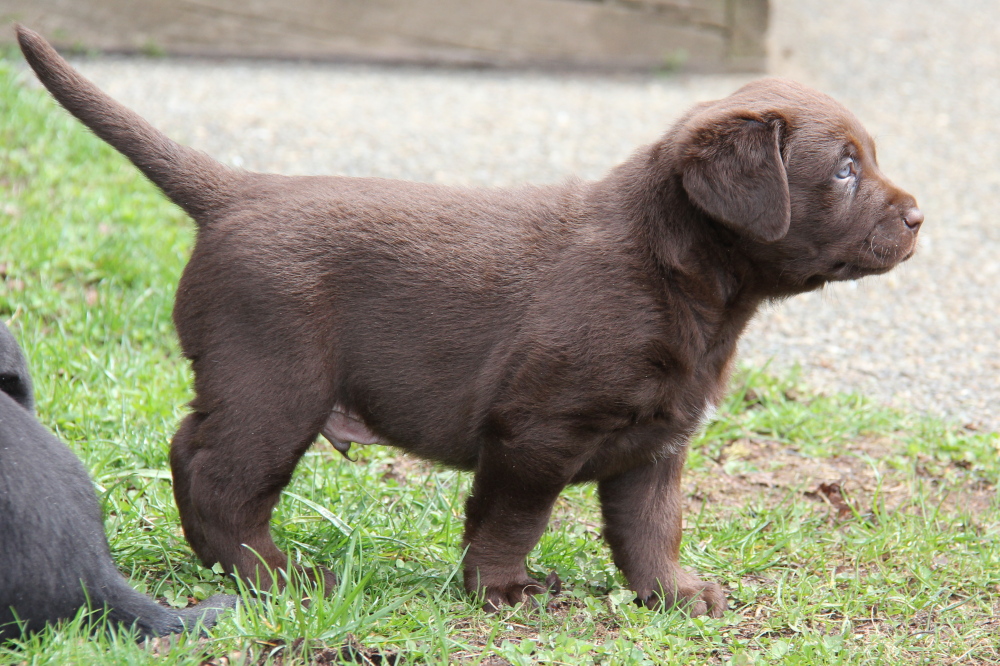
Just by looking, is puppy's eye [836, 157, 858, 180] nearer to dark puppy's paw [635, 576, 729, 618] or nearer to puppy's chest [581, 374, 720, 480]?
puppy's chest [581, 374, 720, 480]

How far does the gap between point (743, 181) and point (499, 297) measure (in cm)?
77

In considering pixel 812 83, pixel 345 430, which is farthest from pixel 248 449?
pixel 812 83

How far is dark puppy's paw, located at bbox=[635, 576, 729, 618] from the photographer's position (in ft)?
10.9

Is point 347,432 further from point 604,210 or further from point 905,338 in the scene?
point 905,338

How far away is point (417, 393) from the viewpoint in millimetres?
3217

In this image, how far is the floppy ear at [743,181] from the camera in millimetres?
2973

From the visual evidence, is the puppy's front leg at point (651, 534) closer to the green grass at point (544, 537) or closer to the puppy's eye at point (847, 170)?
the green grass at point (544, 537)

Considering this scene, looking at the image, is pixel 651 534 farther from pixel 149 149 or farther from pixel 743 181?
pixel 149 149

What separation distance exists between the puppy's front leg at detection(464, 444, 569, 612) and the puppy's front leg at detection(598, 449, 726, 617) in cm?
32

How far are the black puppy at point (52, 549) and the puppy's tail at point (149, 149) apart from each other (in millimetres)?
814

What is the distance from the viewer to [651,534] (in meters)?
3.40

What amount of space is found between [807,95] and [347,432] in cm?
177

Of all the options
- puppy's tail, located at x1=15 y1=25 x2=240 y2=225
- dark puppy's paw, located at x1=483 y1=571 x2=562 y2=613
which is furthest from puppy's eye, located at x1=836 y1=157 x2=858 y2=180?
puppy's tail, located at x1=15 y1=25 x2=240 y2=225

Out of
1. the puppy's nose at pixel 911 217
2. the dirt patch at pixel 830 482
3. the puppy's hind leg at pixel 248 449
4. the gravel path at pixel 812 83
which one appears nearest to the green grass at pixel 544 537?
the dirt patch at pixel 830 482
